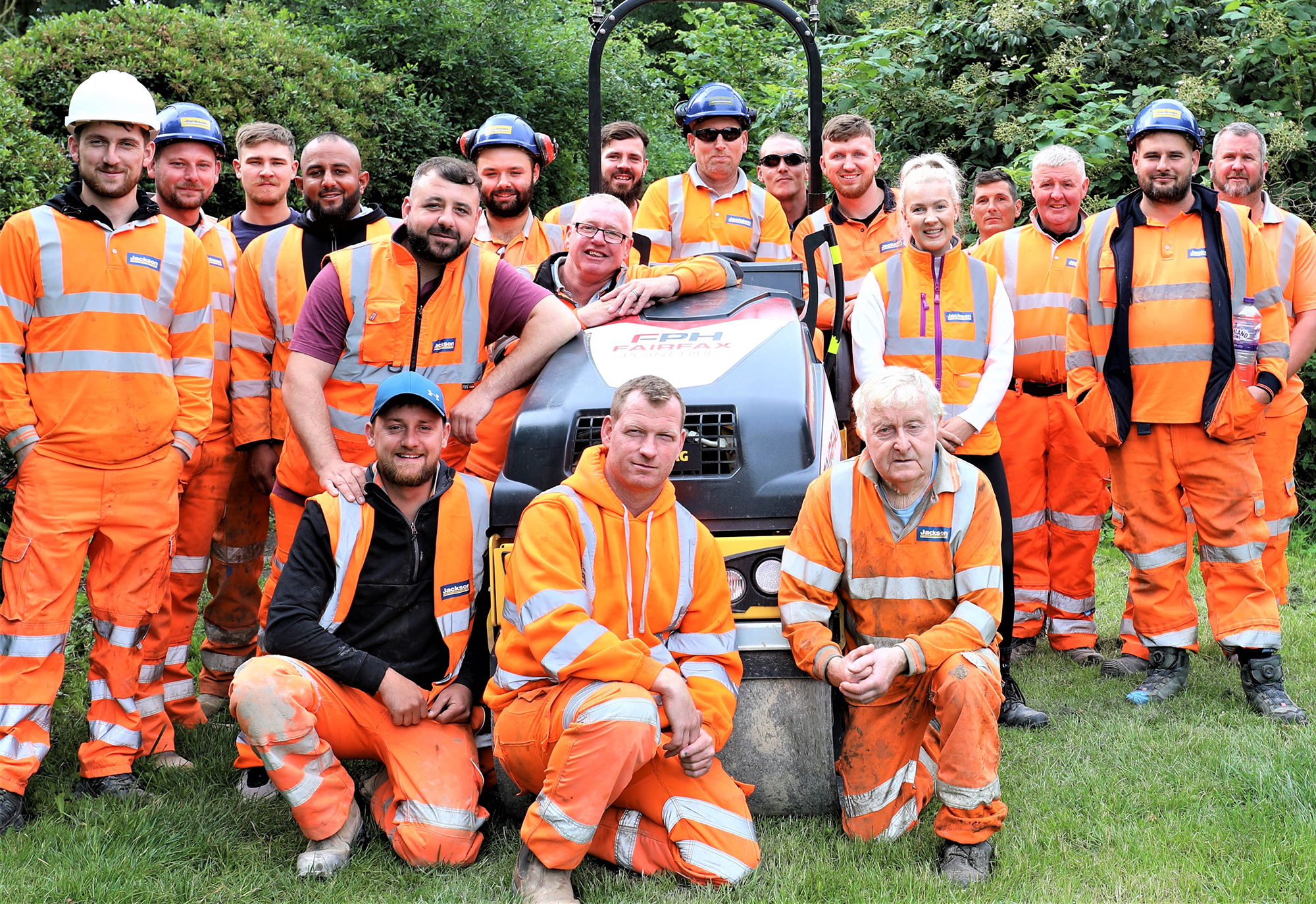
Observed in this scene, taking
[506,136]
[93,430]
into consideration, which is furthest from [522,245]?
[93,430]

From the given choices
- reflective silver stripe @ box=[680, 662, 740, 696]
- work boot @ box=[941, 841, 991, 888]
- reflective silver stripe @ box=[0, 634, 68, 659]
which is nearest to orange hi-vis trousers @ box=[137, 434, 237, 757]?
reflective silver stripe @ box=[0, 634, 68, 659]

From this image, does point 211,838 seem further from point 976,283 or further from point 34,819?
point 976,283

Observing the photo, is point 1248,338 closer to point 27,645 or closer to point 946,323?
point 946,323

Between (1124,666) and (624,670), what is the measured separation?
2.95m

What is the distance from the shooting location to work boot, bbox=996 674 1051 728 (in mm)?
4512

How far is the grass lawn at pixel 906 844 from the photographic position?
3174mm

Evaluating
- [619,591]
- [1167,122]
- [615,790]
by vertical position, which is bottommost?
[615,790]

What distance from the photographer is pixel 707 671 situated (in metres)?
3.38

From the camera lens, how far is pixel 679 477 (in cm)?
360

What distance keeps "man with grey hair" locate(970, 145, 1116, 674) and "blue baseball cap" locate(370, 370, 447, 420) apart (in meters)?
3.05

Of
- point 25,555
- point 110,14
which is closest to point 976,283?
point 25,555

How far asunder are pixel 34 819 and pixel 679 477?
89.3 inches

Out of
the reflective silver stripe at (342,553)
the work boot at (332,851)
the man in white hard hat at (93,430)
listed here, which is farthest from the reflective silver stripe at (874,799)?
the man in white hard hat at (93,430)

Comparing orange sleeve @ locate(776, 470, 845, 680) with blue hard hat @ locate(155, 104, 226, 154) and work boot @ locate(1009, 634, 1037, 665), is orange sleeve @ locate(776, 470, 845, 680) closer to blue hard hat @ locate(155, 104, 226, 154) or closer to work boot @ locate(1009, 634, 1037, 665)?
work boot @ locate(1009, 634, 1037, 665)
